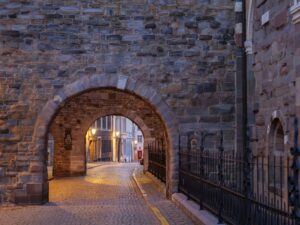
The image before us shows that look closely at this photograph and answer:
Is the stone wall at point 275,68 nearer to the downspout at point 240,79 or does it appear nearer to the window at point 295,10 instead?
the window at point 295,10

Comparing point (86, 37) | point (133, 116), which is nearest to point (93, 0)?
point (86, 37)

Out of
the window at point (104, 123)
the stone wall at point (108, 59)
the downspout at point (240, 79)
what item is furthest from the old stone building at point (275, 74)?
the window at point (104, 123)

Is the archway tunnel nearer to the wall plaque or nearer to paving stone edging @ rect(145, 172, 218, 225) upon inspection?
the wall plaque

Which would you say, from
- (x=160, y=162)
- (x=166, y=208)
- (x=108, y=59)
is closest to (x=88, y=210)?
(x=166, y=208)

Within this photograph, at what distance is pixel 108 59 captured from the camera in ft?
46.3

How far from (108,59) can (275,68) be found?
525cm

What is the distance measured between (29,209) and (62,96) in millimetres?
2776

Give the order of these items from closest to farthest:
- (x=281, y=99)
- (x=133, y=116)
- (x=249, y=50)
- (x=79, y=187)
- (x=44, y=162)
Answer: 1. (x=281, y=99)
2. (x=249, y=50)
3. (x=44, y=162)
4. (x=79, y=187)
5. (x=133, y=116)

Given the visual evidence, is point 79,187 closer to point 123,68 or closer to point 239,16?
point 123,68

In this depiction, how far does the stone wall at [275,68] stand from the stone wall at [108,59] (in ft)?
10.8

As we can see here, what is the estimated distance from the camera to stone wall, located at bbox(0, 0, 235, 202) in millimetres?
13844

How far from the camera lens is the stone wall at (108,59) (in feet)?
45.4

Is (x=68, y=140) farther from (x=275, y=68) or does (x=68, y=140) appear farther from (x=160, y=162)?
(x=275, y=68)

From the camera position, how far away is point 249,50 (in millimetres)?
12781
